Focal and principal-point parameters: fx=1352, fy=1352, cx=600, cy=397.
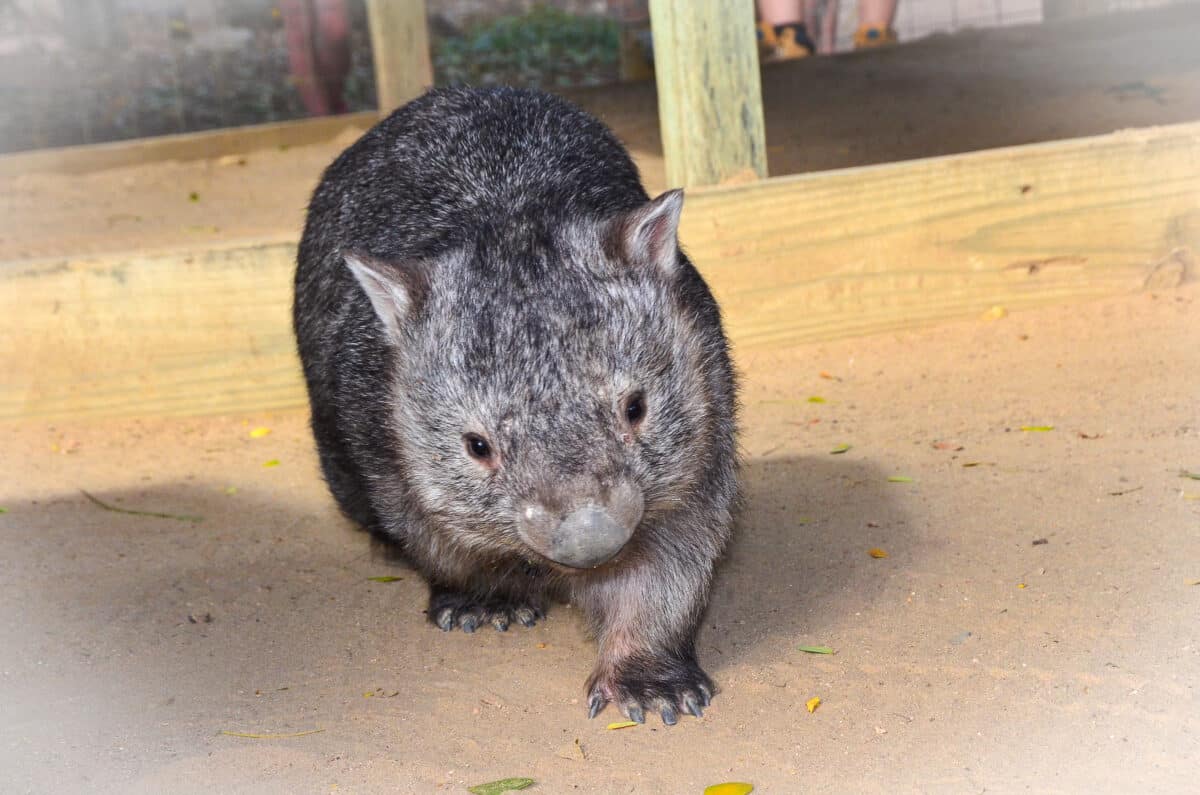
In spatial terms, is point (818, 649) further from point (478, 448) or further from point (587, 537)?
point (478, 448)

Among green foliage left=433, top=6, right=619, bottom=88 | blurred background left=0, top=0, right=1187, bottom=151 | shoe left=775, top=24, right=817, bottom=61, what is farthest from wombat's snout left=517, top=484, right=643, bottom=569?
green foliage left=433, top=6, right=619, bottom=88

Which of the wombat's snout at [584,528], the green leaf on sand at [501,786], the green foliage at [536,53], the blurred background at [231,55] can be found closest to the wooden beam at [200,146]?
the blurred background at [231,55]

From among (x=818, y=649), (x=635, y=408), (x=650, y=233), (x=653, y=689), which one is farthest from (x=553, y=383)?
(x=818, y=649)

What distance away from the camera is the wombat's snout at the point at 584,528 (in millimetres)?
2699

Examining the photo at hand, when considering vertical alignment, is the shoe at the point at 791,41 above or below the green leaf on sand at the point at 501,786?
above

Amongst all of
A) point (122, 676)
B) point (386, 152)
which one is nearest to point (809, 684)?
point (122, 676)

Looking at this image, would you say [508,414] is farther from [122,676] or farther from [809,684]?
[122,676]

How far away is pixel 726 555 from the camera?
3.83 m

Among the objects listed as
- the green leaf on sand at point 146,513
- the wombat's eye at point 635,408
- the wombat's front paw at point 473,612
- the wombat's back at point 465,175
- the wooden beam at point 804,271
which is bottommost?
the wombat's front paw at point 473,612

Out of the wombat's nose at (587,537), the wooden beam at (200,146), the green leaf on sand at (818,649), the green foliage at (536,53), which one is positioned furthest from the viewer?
the green foliage at (536,53)

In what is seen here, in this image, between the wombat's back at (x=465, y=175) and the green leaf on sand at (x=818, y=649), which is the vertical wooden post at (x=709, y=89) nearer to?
the wombat's back at (x=465, y=175)

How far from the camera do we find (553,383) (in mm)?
2814

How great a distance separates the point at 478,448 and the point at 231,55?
10.6m

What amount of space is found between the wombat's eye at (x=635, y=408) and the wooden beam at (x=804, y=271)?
2.15 metres
